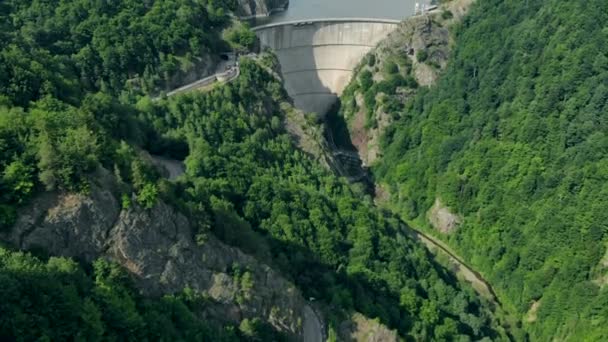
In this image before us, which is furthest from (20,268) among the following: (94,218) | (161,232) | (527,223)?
(527,223)

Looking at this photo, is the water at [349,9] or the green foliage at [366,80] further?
the water at [349,9]

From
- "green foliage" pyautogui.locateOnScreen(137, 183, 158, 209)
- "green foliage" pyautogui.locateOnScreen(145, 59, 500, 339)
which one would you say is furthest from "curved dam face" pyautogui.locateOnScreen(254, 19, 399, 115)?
"green foliage" pyautogui.locateOnScreen(137, 183, 158, 209)

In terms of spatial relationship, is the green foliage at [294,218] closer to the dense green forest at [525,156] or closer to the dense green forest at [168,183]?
the dense green forest at [168,183]

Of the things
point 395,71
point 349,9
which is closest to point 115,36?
point 395,71

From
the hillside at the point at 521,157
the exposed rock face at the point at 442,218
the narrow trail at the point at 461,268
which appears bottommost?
the narrow trail at the point at 461,268

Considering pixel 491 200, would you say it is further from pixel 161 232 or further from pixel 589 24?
pixel 161 232

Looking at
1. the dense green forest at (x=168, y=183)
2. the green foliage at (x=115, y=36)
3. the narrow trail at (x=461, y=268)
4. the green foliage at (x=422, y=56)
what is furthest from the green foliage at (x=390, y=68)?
the green foliage at (x=115, y=36)
